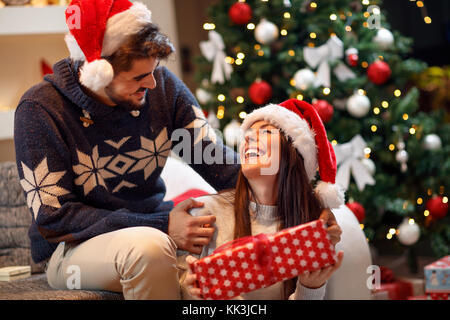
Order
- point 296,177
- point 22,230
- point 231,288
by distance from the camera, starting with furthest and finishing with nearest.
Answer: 1. point 22,230
2. point 296,177
3. point 231,288

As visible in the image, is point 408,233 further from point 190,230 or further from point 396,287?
point 190,230

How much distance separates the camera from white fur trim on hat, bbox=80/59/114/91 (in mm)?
1655

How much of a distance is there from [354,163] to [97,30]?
1.52 meters

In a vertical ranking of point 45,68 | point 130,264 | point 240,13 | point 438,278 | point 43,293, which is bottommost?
point 438,278

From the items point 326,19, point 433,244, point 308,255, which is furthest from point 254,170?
point 433,244

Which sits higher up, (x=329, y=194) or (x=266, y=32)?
(x=266, y=32)

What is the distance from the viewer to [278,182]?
1598mm

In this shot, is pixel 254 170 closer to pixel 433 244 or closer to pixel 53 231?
pixel 53 231

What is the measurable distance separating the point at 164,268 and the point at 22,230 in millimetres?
953

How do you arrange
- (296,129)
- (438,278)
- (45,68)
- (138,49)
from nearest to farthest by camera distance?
(296,129)
(138,49)
(438,278)
(45,68)

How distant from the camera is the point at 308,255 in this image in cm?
139

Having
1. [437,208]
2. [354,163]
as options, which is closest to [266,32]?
[354,163]

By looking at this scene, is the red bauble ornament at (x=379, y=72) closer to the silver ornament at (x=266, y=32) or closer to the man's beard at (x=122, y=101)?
the silver ornament at (x=266, y=32)

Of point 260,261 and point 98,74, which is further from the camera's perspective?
point 98,74
